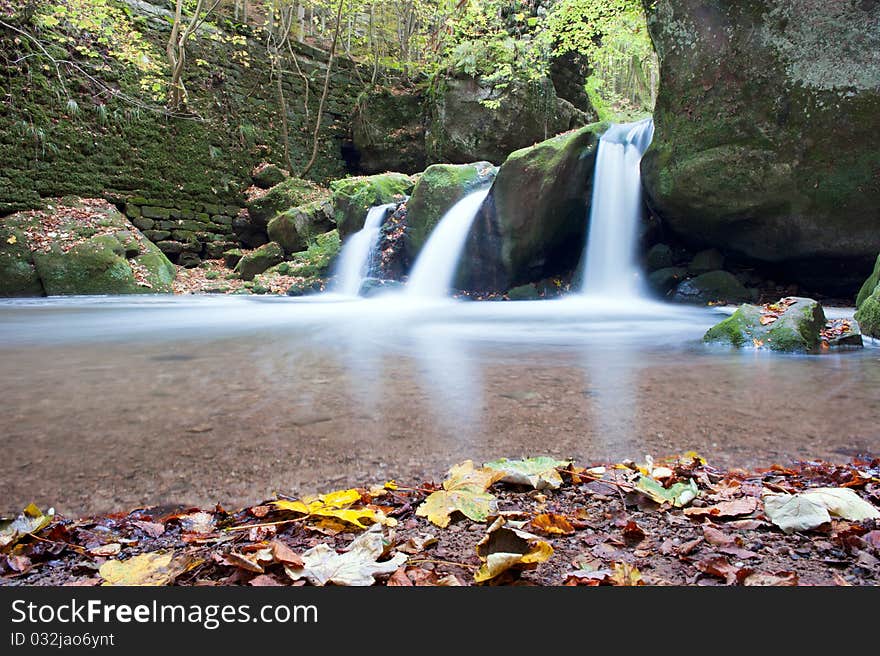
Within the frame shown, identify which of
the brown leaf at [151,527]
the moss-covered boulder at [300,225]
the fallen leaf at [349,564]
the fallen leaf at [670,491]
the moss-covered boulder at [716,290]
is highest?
the moss-covered boulder at [300,225]

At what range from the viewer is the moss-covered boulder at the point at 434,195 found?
10.5 metres

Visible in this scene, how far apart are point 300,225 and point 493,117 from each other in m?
6.53

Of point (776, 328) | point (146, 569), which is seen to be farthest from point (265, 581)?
point (776, 328)

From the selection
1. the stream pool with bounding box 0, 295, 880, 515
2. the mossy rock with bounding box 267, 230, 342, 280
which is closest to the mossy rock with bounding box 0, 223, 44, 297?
the mossy rock with bounding box 267, 230, 342, 280

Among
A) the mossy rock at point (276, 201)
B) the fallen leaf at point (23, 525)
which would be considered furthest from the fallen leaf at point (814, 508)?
the mossy rock at point (276, 201)

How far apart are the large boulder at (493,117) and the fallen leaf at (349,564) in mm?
15231

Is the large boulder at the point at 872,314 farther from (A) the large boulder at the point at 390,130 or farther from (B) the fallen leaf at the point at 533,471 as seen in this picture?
(A) the large boulder at the point at 390,130

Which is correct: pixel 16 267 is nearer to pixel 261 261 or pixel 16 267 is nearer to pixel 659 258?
pixel 261 261

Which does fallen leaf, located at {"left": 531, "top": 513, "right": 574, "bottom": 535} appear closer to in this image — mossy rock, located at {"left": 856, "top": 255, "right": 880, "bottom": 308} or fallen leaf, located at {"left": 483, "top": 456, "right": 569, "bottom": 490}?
fallen leaf, located at {"left": 483, "top": 456, "right": 569, "bottom": 490}

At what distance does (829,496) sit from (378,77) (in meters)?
18.9

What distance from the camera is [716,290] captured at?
812 centimetres

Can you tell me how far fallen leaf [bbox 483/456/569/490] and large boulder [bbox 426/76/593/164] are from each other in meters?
14.7

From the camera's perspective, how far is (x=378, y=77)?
1756 cm

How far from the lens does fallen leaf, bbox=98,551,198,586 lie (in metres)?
1.00
